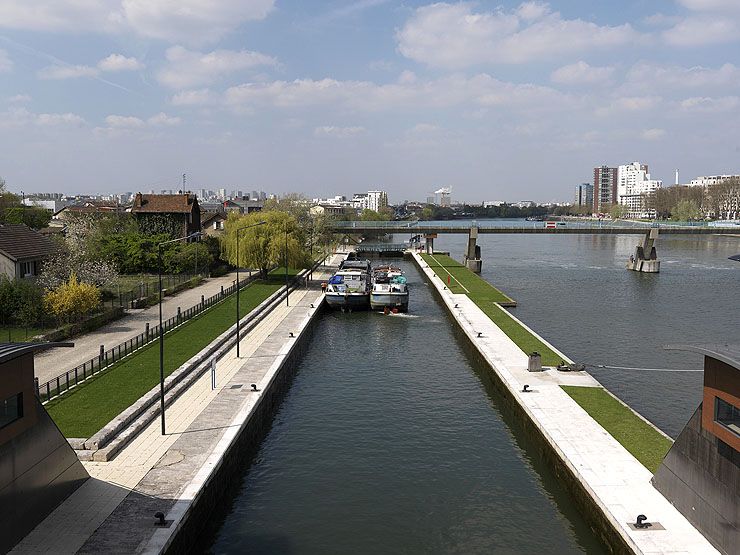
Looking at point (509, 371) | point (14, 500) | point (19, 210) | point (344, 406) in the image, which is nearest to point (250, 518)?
point (14, 500)

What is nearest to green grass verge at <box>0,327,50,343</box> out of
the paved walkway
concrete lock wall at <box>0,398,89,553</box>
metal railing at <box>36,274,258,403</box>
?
the paved walkway

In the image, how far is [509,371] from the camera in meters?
31.5

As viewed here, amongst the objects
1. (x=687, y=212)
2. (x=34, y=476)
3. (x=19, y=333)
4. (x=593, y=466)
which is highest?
(x=687, y=212)

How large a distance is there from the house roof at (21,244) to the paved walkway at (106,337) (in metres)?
8.56

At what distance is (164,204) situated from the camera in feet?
256

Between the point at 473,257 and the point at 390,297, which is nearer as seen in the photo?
the point at 390,297

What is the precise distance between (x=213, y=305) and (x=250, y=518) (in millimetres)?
31816

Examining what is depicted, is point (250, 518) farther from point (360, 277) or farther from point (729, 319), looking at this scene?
point (729, 319)

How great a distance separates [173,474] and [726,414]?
48.3ft

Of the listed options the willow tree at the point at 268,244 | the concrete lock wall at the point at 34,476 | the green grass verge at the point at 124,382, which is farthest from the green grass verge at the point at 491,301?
the concrete lock wall at the point at 34,476

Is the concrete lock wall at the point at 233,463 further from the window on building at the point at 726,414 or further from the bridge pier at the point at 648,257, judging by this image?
the bridge pier at the point at 648,257

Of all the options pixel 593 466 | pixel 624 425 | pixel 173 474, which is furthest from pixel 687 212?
pixel 173 474

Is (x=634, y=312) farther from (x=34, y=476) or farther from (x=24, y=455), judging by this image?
(x=24, y=455)

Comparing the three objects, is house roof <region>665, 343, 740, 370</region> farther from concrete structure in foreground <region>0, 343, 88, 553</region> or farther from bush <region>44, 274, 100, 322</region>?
bush <region>44, 274, 100, 322</region>
